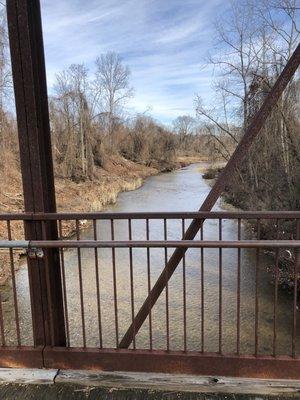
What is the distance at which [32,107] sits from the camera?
2.20 m

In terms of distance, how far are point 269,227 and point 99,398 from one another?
26.6ft

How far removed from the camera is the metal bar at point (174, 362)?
2.20 m

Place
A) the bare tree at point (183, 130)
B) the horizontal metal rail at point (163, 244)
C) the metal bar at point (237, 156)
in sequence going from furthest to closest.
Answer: the bare tree at point (183, 130) < the metal bar at point (237, 156) < the horizontal metal rail at point (163, 244)

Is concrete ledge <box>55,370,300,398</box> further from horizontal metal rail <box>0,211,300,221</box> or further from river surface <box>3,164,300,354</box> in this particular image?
river surface <box>3,164,300,354</box>

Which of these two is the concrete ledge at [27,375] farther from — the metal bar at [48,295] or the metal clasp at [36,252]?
the metal clasp at [36,252]

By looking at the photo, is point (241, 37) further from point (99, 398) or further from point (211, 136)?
point (99, 398)

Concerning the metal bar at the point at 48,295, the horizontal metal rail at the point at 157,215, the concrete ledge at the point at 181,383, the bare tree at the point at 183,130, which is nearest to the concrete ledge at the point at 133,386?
the concrete ledge at the point at 181,383

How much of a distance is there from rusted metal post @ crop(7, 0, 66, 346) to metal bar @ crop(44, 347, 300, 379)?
0.56ft

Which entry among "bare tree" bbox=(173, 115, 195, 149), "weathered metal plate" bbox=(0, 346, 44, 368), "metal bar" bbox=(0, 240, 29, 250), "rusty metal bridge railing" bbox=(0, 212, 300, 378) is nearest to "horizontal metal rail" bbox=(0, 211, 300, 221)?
"rusty metal bridge railing" bbox=(0, 212, 300, 378)

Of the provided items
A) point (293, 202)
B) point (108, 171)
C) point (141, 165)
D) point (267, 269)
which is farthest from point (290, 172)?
point (141, 165)

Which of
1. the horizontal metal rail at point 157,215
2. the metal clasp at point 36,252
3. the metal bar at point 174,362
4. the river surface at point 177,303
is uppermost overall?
the horizontal metal rail at point 157,215

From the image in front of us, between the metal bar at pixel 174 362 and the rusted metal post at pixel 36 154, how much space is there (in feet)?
0.56

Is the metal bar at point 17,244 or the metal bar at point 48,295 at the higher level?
the metal bar at point 17,244

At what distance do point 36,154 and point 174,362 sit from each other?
1.49m
